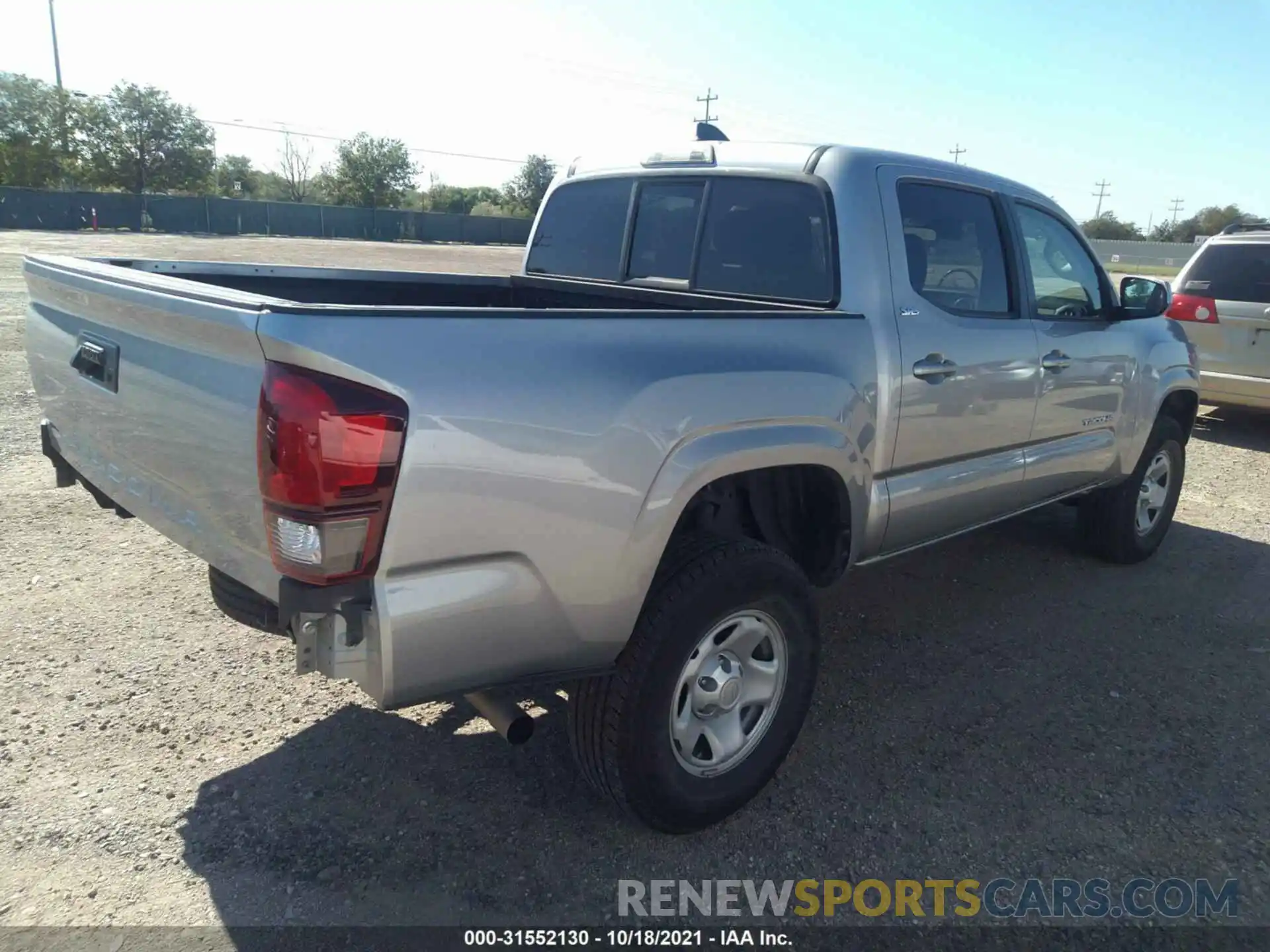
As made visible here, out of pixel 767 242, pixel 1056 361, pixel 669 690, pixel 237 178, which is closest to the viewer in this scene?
pixel 669 690

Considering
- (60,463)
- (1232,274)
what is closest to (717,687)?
(60,463)

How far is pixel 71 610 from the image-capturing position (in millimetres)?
3930

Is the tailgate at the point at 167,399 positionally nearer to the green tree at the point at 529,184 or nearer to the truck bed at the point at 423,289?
the truck bed at the point at 423,289

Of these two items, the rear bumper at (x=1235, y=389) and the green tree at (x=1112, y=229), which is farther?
the green tree at (x=1112, y=229)

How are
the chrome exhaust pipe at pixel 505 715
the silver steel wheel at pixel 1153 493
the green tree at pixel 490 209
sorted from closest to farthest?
the chrome exhaust pipe at pixel 505 715
the silver steel wheel at pixel 1153 493
the green tree at pixel 490 209

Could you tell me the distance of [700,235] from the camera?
12.2ft

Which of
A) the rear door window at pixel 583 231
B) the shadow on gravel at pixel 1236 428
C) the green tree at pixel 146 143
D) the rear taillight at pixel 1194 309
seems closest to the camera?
the rear door window at pixel 583 231

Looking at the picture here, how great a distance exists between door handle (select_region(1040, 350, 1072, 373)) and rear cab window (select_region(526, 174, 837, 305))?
1.29m

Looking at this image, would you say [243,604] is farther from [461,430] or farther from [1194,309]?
[1194,309]

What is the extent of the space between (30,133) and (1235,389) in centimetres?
6239

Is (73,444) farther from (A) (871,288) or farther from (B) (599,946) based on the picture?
(A) (871,288)

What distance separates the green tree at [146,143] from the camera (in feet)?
184

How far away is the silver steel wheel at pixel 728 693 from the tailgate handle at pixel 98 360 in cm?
176

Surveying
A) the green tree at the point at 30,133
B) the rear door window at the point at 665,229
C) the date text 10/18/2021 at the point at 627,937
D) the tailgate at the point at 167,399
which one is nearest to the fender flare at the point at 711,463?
the date text 10/18/2021 at the point at 627,937
